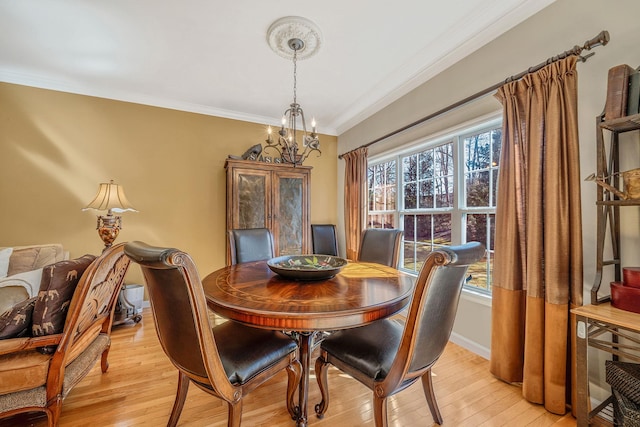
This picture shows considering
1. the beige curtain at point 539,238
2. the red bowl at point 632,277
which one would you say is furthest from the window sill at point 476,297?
the red bowl at point 632,277

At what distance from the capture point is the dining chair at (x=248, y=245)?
7.73 ft

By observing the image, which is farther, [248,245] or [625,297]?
[248,245]

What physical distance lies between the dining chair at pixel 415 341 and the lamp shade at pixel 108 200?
8.65 ft

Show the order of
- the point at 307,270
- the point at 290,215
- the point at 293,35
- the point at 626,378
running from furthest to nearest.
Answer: the point at 290,215 < the point at 293,35 < the point at 307,270 < the point at 626,378

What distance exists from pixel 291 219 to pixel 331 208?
3.31 ft

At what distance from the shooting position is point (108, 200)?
8.95ft

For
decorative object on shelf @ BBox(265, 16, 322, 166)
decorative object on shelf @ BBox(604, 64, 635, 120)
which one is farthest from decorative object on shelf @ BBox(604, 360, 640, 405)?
decorative object on shelf @ BBox(265, 16, 322, 166)

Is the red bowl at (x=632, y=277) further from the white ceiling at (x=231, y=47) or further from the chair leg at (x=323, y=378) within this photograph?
the white ceiling at (x=231, y=47)

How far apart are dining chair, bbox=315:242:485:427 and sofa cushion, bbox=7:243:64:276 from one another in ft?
9.47

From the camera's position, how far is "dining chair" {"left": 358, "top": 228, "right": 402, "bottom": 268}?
2268 millimetres

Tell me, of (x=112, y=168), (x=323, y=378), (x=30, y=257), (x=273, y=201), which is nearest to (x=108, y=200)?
(x=112, y=168)

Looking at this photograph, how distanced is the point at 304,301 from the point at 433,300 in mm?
559

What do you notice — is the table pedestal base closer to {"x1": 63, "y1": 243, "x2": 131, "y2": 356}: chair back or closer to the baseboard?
{"x1": 63, "y1": 243, "x2": 131, "y2": 356}: chair back

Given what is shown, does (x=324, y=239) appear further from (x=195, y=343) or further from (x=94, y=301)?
(x=195, y=343)
